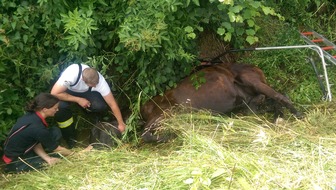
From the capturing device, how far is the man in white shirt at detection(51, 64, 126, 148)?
493 centimetres

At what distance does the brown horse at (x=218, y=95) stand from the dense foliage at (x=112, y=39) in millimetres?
148

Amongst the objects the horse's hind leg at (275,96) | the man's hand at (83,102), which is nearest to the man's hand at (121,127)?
the man's hand at (83,102)

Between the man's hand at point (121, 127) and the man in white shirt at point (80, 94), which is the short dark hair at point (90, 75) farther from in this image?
the man's hand at point (121, 127)

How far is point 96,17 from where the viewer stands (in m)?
4.95

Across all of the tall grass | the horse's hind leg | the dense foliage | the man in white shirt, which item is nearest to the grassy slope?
the tall grass

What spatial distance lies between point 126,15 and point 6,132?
1.88m

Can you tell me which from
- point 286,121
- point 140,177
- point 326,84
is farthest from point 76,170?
point 326,84

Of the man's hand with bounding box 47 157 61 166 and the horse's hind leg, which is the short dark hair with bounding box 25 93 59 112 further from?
the horse's hind leg

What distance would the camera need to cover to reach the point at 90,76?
189 inches

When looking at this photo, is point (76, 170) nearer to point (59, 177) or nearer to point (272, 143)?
point (59, 177)

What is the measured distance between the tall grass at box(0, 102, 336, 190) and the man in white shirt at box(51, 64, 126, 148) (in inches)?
23.0

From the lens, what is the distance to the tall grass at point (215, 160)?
361 centimetres

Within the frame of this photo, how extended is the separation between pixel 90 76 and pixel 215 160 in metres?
1.70

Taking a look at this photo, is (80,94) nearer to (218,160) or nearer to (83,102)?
(83,102)
